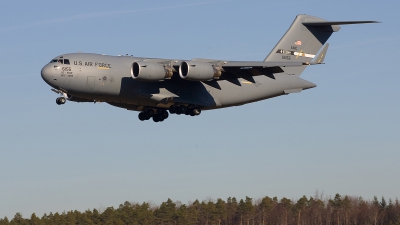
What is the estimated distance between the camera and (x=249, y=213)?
38.5 m

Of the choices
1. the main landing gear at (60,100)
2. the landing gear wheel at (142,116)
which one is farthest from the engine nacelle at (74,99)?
the landing gear wheel at (142,116)

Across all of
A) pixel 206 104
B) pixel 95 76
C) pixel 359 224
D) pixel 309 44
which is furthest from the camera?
pixel 359 224

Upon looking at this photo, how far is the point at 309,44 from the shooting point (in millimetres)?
25938

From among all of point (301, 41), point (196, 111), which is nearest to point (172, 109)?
point (196, 111)

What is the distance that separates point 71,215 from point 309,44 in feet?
60.8

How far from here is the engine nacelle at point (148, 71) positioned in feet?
69.8

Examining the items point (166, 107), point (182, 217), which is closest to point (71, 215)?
point (182, 217)

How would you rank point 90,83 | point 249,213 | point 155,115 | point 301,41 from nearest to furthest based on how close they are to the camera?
1. point 90,83
2. point 155,115
3. point 301,41
4. point 249,213

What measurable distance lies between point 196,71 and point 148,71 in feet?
4.44

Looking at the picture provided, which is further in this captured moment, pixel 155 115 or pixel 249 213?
pixel 249 213

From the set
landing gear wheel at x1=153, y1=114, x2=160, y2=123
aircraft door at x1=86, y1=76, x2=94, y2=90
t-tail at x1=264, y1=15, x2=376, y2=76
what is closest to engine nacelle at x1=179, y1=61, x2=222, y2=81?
aircraft door at x1=86, y1=76, x2=94, y2=90

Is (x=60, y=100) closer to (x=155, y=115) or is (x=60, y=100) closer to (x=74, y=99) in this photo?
(x=74, y=99)

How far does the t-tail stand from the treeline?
42.2 ft

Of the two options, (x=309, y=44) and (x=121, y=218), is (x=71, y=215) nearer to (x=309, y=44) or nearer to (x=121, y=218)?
(x=121, y=218)
